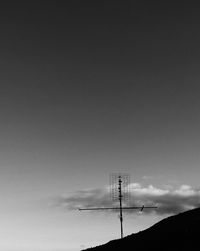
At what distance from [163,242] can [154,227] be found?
34.5 feet

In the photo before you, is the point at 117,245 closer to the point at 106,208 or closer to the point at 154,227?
the point at 154,227

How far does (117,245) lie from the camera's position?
59.9m

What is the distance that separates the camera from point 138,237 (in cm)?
6016

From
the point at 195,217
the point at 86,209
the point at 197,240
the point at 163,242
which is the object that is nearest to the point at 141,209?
the point at 86,209

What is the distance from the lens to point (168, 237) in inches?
2090

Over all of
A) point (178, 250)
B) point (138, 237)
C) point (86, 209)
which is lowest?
point (178, 250)

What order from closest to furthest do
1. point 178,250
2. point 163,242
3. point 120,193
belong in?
point 178,250 → point 163,242 → point 120,193

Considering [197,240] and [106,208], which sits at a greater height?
[106,208]

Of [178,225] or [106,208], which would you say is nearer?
[178,225]

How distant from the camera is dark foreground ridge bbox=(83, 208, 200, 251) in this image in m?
49.0

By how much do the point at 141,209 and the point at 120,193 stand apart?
541 cm

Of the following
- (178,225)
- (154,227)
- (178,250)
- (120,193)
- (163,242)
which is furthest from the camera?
(120,193)

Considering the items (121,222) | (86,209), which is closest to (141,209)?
(121,222)

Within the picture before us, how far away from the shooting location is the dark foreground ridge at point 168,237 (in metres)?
49.0
